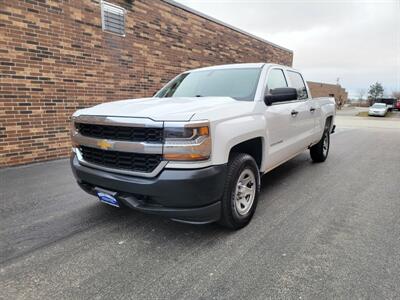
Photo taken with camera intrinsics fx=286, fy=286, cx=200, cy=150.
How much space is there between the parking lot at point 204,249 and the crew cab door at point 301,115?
2.88 ft

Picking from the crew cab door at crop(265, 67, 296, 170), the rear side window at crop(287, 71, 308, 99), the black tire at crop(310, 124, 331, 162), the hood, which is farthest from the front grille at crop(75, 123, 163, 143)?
the black tire at crop(310, 124, 331, 162)

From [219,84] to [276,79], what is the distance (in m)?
0.92

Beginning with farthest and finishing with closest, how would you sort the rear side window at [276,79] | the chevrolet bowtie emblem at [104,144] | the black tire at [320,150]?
the black tire at [320,150]
the rear side window at [276,79]
the chevrolet bowtie emblem at [104,144]

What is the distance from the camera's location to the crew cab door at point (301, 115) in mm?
4555

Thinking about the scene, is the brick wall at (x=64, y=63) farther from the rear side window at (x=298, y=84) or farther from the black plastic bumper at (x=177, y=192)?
the rear side window at (x=298, y=84)

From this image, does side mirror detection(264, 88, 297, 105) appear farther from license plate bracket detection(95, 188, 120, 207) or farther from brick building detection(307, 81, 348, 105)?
brick building detection(307, 81, 348, 105)

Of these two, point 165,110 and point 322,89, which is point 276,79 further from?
point 322,89

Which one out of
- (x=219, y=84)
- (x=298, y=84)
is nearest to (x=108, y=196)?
(x=219, y=84)

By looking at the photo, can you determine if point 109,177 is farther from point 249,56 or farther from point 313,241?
point 249,56

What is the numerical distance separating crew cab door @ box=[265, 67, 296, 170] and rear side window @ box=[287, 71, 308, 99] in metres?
0.39

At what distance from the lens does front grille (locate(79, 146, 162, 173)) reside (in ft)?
8.72

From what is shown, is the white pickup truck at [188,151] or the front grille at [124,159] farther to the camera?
the front grille at [124,159]

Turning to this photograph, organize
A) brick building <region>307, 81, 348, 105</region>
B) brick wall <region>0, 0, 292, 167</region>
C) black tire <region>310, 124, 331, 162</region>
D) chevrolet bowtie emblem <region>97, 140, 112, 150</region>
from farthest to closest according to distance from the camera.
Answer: brick building <region>307, 81, 348, 105</region> < black tire <region>310, 124, 331, 162</region> < brick wall <region>0, 0, 292, 167</region> < chevrolet bowtie emblem <region>97, 140, 112, 150</region>

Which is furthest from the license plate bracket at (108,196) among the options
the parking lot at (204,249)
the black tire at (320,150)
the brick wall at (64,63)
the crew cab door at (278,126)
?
the black tire at (320,150)
